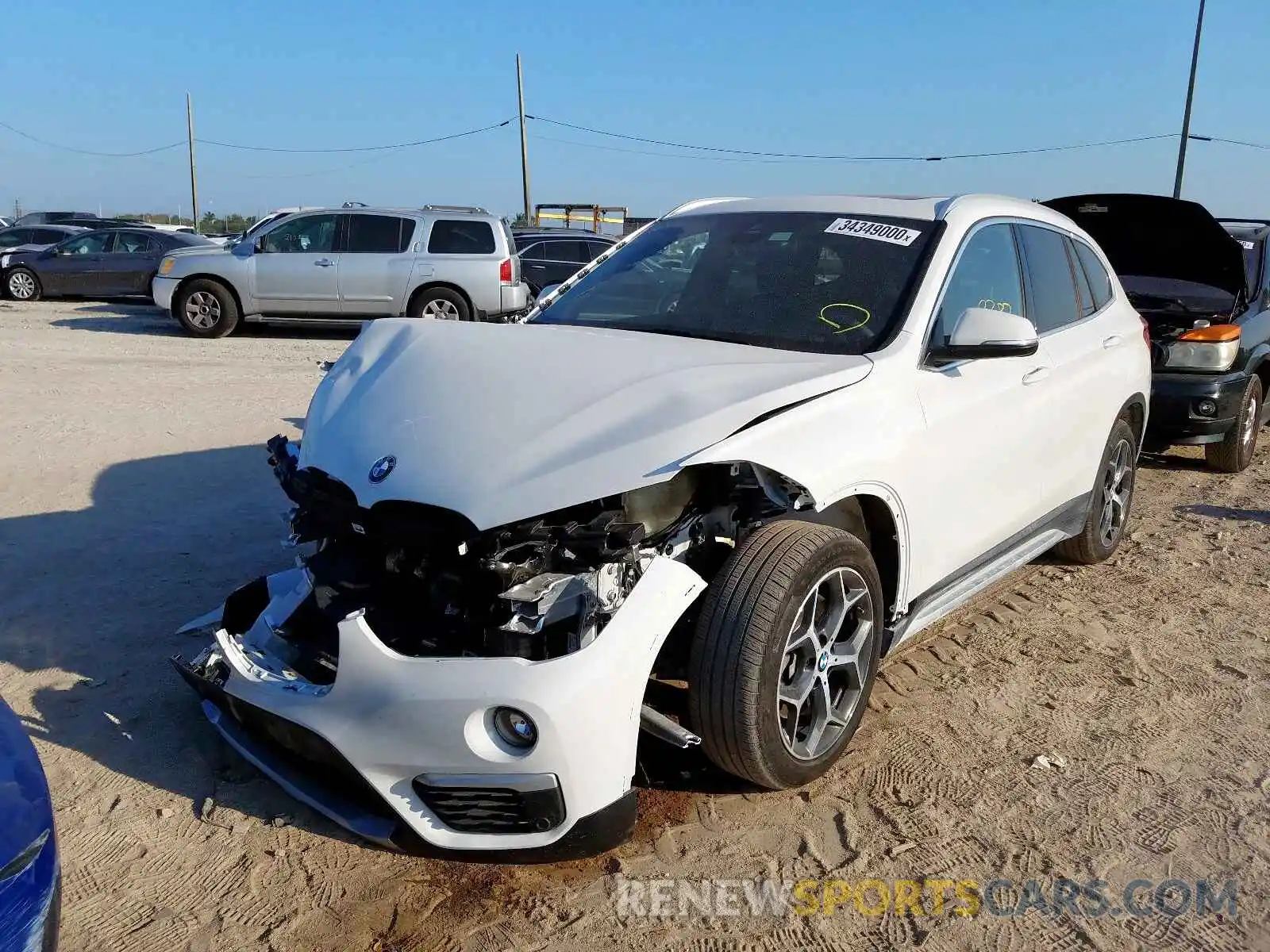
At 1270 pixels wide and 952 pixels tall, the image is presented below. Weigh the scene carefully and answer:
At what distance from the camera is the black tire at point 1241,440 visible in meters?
7.27

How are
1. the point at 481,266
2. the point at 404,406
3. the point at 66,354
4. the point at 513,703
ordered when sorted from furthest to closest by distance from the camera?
the point at 481,266, the point at 66,354, the point at 404,406, the point at 513,703

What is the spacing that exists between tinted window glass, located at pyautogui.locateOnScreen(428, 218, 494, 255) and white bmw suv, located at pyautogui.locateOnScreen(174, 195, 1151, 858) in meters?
10.3

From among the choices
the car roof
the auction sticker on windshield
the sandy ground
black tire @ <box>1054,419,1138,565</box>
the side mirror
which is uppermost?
the auction sticker on windshield

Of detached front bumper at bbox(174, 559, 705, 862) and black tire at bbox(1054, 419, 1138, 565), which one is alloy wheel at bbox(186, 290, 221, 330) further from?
detached front bumper at bbox(174, 559, 705, 862)

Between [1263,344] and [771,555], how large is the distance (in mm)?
6115

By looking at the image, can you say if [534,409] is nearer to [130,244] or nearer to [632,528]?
[632,528]

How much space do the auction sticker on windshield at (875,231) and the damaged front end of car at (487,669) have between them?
4.56 ft

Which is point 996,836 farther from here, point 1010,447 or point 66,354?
point 66,354

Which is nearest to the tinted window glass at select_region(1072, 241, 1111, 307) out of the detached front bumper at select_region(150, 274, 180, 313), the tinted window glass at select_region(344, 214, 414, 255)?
the tinted window glass at select_region(344, 214, 414, 255)

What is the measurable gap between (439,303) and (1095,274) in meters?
10.2

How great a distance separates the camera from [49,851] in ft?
7.04

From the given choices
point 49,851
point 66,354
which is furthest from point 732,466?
point 66,354

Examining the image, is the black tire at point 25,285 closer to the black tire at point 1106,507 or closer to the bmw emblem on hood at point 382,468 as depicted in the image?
the bmw emblem on hood at point 382,468

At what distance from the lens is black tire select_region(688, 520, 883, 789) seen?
284 cm
